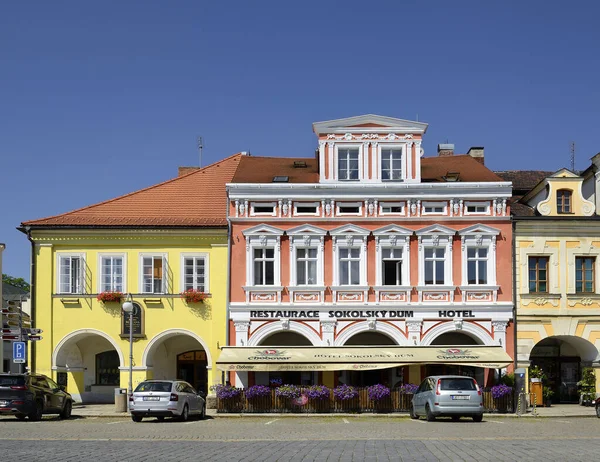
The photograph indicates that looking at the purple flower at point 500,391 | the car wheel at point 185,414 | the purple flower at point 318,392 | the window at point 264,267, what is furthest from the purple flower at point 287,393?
the purple flower at point 500,391

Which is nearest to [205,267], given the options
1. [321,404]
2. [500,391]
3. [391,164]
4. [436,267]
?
[321,404]

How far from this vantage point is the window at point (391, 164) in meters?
45.4

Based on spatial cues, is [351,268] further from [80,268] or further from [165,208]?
[80,268]

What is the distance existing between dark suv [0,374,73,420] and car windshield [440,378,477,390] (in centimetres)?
1389

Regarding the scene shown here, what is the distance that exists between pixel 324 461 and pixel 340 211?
27867 millimetres

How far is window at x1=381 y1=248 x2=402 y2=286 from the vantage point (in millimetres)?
44781

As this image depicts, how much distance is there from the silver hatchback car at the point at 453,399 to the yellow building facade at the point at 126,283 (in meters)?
13.8

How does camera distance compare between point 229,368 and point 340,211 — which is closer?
point 229,368

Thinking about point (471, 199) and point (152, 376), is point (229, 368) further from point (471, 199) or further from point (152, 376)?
point (471, 199)

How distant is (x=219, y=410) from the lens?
4022 centimetres

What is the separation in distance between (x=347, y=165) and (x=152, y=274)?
34.1 feet

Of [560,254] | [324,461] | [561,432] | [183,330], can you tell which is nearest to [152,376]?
[183,330]

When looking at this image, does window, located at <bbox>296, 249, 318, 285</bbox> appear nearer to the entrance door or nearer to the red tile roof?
the red tile roof

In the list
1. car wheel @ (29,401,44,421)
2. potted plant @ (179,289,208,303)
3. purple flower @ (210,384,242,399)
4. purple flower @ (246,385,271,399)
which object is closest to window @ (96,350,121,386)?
potted plant @ (179,289,208,303)
